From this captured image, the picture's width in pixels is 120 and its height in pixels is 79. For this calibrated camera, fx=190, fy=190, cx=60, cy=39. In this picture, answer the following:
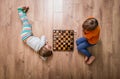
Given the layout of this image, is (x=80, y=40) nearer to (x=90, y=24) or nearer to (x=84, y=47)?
(x=84, y=47)

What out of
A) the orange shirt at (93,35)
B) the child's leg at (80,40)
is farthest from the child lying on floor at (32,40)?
the orange shirt at (93,35)

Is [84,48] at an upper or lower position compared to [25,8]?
lower

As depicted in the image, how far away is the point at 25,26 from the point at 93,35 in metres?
0.84

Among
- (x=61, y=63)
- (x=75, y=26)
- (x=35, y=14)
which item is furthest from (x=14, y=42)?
(x=75, y=26)

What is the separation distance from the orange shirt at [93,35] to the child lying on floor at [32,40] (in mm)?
484

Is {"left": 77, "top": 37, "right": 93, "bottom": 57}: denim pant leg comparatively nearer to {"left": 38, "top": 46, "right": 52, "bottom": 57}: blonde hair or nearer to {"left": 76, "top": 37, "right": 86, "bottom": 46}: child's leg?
{"left": 76, "top": 37, "right": 86, "bottom": 46}: child's leg

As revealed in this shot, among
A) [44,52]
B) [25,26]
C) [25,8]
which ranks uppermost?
[25,8]

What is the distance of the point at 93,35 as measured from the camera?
222 cm

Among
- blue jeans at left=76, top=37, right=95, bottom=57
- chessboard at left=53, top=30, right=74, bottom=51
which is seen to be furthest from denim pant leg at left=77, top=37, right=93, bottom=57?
chessboard at left=53, top=30, right=74, bottom=51

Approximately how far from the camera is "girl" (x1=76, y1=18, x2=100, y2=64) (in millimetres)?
2197

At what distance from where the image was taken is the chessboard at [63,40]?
2369mm

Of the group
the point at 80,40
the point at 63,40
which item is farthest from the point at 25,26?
the point at 80,40

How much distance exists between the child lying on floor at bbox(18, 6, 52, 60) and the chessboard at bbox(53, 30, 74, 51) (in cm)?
12

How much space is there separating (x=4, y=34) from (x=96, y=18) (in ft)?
3.91
